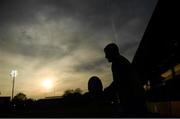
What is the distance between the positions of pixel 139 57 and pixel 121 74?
4133mm

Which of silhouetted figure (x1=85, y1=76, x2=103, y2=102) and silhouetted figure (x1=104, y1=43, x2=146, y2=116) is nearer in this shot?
silhouetted figure (x1=85, y1=76, x2=103, y2=102)

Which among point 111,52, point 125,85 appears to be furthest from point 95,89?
point 111,52

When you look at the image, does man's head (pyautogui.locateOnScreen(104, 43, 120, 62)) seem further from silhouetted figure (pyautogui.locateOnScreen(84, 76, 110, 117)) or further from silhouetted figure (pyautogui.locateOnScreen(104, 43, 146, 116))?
silhouetted figure (pyautogui.locateOnScreen(84, 76, 110, 117))

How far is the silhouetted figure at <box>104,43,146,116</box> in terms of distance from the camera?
8.16 ft

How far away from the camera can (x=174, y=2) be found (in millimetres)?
3266

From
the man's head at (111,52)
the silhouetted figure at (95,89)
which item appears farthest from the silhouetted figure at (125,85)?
the silhouetted figure at (95,89)

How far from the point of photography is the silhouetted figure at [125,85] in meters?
2.49

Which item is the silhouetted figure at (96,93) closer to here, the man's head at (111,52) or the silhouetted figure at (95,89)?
the silhouetted figure at (95,89)

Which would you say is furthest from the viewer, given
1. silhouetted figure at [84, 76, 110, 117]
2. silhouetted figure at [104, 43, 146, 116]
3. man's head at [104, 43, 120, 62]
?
man's head at [104, 43, 120, 62]

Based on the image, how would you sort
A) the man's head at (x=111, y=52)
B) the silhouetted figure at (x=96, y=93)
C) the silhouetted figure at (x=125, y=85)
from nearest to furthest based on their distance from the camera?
1. the silhouetted figure at (x=96, y=93)
2. the silhouetted figure at (x=125, y=85)
3. the man's head at (x=111, y=52)

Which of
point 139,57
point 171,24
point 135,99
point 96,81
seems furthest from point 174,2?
point 139,57

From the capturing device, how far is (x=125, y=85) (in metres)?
2.58

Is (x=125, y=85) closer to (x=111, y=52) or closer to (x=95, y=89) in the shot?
(x=111, y=52)

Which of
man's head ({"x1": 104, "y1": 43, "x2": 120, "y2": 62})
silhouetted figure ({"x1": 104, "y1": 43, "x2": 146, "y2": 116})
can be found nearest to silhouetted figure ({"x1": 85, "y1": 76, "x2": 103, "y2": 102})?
silhouetted figure ({"x1": 104, "y1": 43, "x2": 146, "y2": 116})
